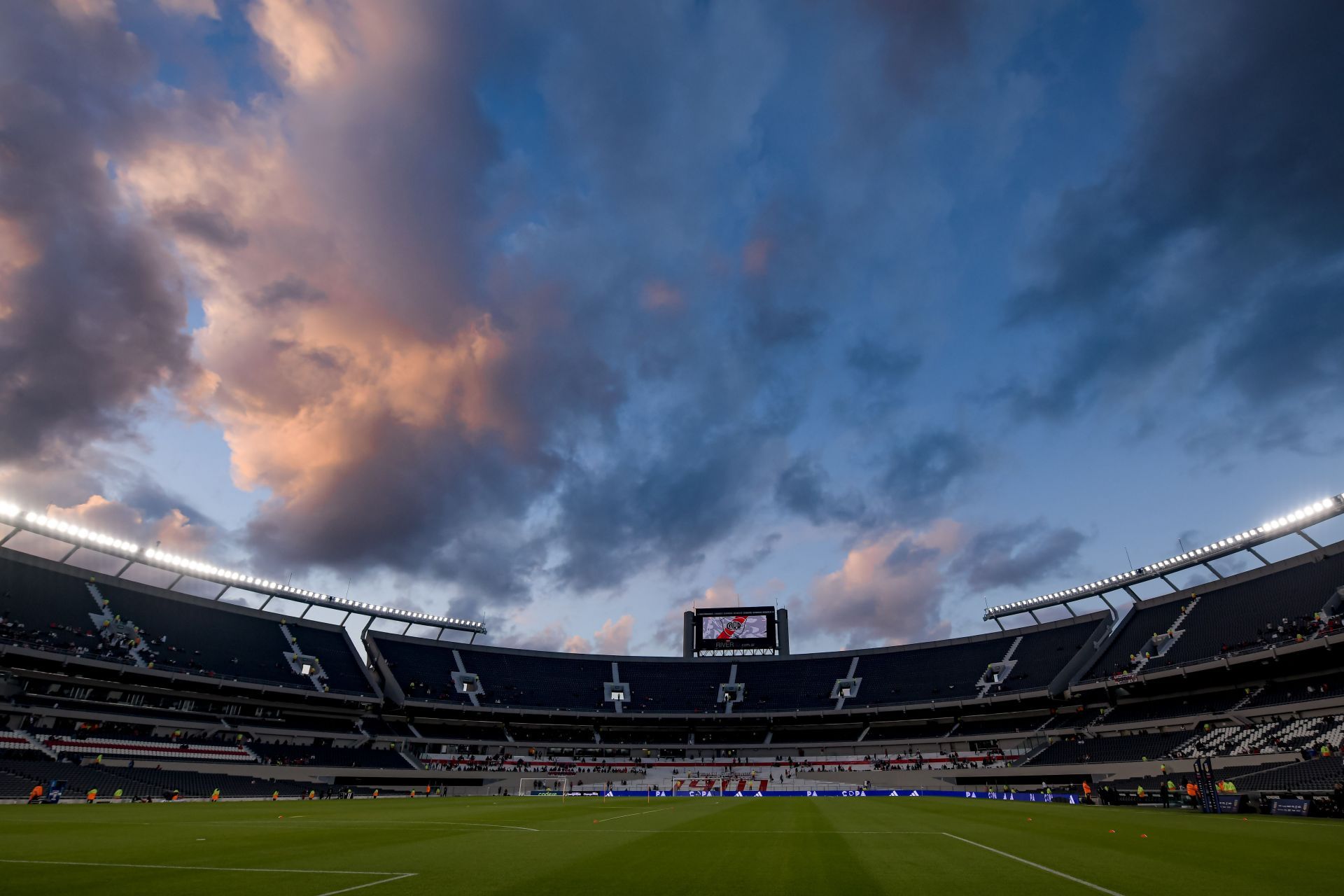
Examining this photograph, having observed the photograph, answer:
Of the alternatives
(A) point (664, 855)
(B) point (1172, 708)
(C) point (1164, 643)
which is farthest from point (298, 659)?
(C) point (1164, 643)

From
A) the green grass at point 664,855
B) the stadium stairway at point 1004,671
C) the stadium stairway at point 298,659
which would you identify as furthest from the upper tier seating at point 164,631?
the stadium stairway at point 1004,671

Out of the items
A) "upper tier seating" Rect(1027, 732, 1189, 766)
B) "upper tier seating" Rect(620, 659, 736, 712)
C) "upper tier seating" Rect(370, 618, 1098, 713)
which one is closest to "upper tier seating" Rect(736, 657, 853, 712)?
"upper tier seating" Rect(370, 618, 1098, 713)

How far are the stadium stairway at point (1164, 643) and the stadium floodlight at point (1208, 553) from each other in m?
3.59

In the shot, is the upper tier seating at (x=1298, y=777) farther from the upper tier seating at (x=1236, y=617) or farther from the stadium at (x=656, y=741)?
the upper tier seating at (x=1236, y=617)

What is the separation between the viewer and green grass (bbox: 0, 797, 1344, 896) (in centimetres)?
862

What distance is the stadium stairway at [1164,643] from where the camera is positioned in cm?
5416

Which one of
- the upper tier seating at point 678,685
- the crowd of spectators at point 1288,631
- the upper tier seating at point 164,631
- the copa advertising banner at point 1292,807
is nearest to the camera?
the copa advertising banner at point 1292,807

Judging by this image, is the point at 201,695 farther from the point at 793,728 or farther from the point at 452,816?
the point at 793,728

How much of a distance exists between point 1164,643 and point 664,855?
61070 millimetres

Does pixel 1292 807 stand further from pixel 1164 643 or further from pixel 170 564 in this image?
pixel 170 564

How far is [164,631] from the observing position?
186 ft

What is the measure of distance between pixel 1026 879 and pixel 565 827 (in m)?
13.4

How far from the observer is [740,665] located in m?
83.8

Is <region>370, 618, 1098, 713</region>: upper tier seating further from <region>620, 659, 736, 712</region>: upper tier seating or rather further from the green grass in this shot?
the green grass
